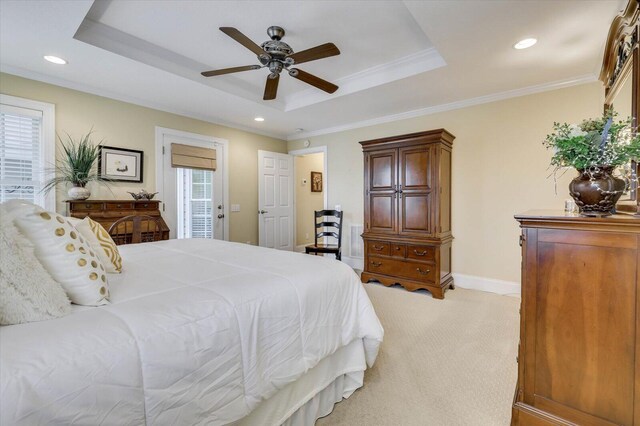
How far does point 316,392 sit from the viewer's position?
146cm

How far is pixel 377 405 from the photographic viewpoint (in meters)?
1.63

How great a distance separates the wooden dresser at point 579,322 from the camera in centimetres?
119

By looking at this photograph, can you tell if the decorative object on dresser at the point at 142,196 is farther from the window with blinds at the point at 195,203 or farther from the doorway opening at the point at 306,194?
the doorway opening at the point at 306,194

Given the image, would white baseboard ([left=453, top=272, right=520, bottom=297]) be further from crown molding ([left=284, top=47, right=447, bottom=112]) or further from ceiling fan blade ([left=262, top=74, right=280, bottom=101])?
ceiling fan blade ([left=262, top=74, right=280, bottom=101])

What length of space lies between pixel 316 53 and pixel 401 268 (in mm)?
2668

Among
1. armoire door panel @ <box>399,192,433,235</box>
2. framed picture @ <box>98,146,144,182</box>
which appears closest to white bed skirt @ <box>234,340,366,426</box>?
armoire door panel @ <box>399,192,433,235</box>

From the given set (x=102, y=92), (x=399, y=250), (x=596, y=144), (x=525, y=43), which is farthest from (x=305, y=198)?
(x=596, y=144)

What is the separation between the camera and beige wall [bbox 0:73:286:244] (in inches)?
123

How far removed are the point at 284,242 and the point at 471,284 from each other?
3.23 m

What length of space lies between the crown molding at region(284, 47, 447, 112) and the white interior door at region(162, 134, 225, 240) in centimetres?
174

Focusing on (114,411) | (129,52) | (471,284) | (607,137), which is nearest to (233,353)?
(114,411)

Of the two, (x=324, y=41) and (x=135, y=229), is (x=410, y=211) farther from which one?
(x=135, y=229)

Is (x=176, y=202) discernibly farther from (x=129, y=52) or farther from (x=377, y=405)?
(x=377, y=405)

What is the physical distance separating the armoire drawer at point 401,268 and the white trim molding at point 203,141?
7.92 feet
